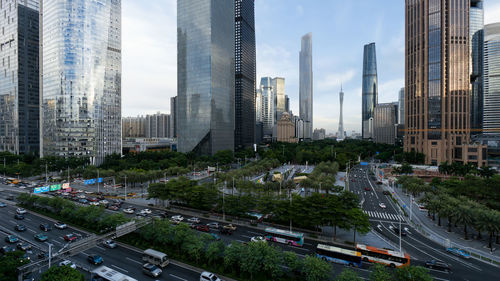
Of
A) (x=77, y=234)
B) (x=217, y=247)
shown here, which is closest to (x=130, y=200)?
(x=77, y=234)

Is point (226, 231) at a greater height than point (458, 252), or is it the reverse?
point (226, 231)

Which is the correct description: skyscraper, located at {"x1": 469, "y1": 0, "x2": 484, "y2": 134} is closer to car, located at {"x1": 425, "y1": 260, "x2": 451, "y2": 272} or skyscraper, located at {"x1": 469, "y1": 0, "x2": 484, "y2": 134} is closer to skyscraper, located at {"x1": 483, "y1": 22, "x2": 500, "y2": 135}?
skyscraper, located at {"x1": 483, "y1": 22, "x2": 500, "y2": 135}

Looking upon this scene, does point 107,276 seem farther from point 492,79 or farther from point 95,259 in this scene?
point 492,79

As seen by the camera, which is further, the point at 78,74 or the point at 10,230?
the point at 78,74

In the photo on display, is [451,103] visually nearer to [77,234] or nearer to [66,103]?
[77,234]

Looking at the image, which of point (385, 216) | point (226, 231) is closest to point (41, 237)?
point (226, 231)

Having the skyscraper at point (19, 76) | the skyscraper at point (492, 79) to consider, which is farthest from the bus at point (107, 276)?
the skyscraper at point (492, 79)
